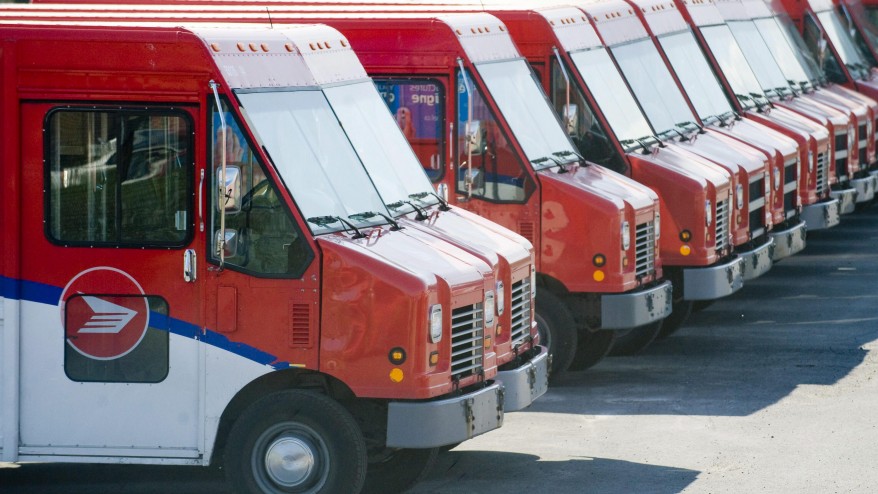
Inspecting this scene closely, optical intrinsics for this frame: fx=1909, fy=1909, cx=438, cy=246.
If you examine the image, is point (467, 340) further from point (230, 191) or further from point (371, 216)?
point (230, 191)

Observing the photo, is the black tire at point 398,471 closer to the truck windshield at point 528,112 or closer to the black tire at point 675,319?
the truck windshield at point 528,112

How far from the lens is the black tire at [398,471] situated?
10266 mm

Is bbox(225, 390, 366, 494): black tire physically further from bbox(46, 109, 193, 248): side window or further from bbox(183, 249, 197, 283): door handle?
bbox(46, 109, 193, 248): side window

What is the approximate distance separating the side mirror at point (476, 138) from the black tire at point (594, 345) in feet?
5.35

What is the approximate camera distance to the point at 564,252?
13.3 m

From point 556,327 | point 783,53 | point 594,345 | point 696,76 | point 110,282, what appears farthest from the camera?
point 783,53

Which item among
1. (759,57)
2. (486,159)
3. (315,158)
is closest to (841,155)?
(759,57)

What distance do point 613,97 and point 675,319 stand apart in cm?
214

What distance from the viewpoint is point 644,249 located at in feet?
44.8

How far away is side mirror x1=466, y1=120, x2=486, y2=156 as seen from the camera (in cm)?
1272

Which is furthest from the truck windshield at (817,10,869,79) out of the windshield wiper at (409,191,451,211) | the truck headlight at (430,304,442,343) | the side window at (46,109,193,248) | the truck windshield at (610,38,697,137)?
the side window at (46,109,193,248)

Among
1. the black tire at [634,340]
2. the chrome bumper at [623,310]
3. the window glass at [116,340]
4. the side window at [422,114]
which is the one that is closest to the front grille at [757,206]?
the black tire at [634,340]

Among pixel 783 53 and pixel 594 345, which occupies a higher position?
pixel 783 53

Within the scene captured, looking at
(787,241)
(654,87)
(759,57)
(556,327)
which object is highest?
(759,57)
